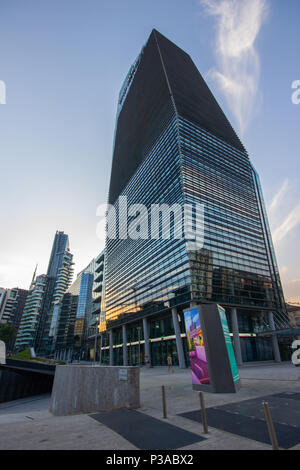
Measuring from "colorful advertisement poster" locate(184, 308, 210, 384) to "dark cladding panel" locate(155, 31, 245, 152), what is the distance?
49.8 metres

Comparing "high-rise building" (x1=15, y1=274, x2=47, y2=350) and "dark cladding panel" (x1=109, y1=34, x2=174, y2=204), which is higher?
"dark cladding panel" (x1=109, y1=34, x2=174, y2=204)

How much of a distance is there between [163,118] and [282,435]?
60456mm

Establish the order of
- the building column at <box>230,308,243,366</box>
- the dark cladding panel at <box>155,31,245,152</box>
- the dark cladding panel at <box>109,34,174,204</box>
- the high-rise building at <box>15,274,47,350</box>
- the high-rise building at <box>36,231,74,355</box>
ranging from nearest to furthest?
the building column at <box>230,308,243,366</box>, the dark cladding panel at <box>155,31,245,152</box>, the dark cladding panel at <box>109,34,174,204</box>, the high-rise building at <box>36,231,74,355</box>, the high-rise building at <box>15,274,47,350</box>

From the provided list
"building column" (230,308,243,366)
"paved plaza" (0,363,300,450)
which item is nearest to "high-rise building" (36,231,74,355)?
"building column" (230,308,243,366)

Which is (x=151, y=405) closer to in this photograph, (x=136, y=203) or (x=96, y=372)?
(x=96, y=372)

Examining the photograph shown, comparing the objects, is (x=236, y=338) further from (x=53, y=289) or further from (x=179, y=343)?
(x=53, y=289)

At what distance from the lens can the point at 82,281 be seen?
11075cm

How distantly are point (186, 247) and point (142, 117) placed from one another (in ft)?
182

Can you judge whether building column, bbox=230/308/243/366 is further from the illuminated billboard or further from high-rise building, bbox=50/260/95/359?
high-rise building, bbox=50/260/95/359

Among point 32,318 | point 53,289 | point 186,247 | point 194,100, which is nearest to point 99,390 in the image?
point 186,247

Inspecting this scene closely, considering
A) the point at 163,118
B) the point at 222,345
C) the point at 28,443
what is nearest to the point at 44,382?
the point at 222,345

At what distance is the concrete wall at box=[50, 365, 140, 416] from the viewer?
921 centimetres

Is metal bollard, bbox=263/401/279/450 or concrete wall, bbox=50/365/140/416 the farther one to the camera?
concrete wall, bbox=50/365/140/416

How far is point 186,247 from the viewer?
3684cm
